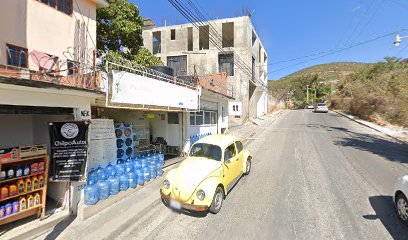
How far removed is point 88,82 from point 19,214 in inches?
144

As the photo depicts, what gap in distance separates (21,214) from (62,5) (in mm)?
9906

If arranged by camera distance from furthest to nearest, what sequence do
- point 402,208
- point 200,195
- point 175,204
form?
point 175,204 → point 200,195 → point 402,208

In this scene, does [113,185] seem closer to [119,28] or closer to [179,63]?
[119,28]

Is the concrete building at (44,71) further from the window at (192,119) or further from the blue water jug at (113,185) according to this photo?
the window at (192,119)

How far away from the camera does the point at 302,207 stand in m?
5.71

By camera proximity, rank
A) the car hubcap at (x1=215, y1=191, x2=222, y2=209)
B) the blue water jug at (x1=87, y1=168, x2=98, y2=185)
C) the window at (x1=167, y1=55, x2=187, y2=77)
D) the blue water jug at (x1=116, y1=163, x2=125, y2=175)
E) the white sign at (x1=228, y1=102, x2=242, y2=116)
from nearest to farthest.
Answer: the car hubcap at (x1=215, y1=191, x2=222, y2=209) < the blue water jug at (x1=87, y1=168, x2=98, y2=185) < the blue water jug at (x1=116, y1=163, x2=125, y2=175) < the white sign at (x1=228, y1=102, x2=242, y2=116) < the window at (x1=167, y1=55, x2=187, y2=77)

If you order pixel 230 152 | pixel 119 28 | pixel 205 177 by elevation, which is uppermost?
pixel 119 28

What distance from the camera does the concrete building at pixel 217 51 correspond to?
25.4 m

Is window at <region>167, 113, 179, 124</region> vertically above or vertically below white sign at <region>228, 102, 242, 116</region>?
below

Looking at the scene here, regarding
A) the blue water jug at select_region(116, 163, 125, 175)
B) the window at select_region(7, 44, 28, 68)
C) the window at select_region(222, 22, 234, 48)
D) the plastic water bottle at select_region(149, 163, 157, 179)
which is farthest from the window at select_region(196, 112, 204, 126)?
the window at select_region(222, 22, 234, 48)

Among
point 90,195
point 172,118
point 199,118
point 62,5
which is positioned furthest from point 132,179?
point 62,5

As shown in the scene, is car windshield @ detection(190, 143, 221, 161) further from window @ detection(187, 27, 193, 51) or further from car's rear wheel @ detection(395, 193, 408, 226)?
window @ detection(187, 27, 193, 51)

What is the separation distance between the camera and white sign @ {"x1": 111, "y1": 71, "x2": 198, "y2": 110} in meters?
6.68

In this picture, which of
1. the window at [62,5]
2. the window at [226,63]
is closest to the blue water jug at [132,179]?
the window at [62,5]
